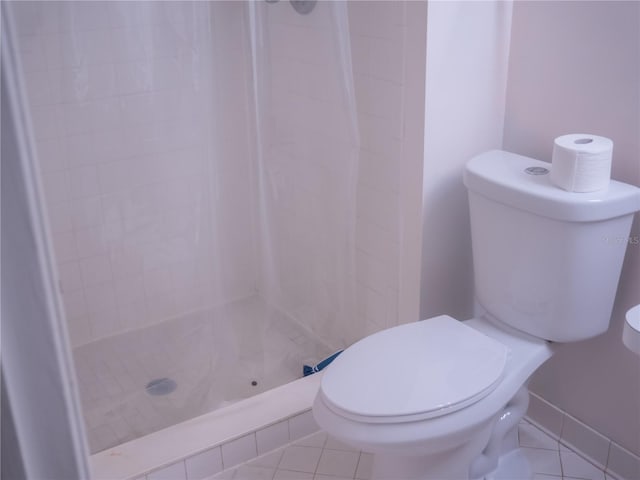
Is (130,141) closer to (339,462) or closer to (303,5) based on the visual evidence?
(303,5)

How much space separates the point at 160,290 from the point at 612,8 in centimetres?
153

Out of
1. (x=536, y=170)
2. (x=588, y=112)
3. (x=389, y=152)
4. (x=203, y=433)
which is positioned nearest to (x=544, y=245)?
(x=536, y=170)

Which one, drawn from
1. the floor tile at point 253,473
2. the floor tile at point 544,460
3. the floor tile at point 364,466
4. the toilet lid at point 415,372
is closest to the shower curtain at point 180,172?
the floor tile at point 253,473

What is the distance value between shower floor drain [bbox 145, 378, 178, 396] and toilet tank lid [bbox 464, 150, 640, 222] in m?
1.05

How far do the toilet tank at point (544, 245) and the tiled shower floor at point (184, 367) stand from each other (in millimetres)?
763

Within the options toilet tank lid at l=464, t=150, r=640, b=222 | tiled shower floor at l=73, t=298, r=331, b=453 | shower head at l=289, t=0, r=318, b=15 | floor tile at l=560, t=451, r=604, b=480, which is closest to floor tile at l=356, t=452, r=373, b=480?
tiled shower floor at l=73, t=298, r=331, b=453

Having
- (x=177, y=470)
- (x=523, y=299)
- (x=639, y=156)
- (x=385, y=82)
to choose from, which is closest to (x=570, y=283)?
(x=523, y=299)

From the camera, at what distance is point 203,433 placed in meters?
1.91

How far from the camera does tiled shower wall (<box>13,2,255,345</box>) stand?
5.68 feet

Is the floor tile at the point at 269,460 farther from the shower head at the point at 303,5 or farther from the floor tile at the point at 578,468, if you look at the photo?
the shower head at the point at 303,5

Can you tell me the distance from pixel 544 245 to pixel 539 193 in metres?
0.13

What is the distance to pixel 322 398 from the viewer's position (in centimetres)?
156

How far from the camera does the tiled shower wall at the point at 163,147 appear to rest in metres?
1.75

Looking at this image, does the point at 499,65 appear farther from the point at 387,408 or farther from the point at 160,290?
the point at 160,290
